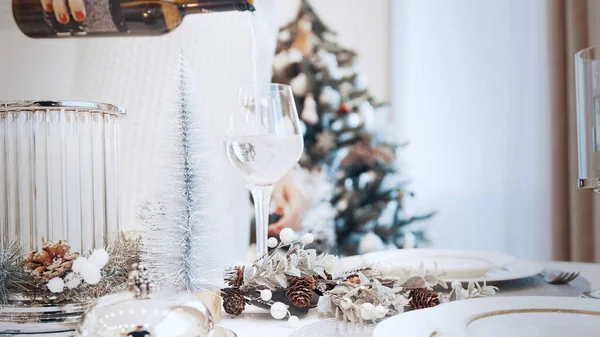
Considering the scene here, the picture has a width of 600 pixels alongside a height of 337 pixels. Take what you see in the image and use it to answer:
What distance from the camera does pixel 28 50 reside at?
1.13m

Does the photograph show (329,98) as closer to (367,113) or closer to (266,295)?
(367,113)

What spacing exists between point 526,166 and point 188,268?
8.70ft

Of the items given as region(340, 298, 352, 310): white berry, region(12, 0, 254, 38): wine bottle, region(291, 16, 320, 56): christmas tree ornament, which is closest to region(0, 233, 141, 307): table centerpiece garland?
region(340, 298, 352, 310): white berry

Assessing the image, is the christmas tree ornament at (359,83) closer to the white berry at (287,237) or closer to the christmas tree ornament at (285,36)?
the christmas tree ornament at (285,36)

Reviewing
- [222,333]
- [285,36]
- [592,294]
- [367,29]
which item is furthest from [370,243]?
[222,333]

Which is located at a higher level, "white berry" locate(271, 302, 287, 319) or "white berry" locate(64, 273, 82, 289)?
"white berry" locate(64, 273, 82, 289)

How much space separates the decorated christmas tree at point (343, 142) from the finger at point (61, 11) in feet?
7.33

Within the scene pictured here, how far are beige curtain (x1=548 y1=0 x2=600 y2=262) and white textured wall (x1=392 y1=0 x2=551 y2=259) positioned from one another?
3.5 inches

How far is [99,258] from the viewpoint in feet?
1.67

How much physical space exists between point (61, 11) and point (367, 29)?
3105 millimetres

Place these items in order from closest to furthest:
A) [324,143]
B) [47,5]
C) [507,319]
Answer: [507,319], [47,5], [324,143]

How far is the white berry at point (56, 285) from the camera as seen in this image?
1.61ft

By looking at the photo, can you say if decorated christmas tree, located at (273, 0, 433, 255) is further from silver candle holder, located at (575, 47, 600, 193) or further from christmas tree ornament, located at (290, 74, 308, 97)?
silver candle holder, located at (575, 47, 600, 193)

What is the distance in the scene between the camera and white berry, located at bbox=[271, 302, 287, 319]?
532 mm
